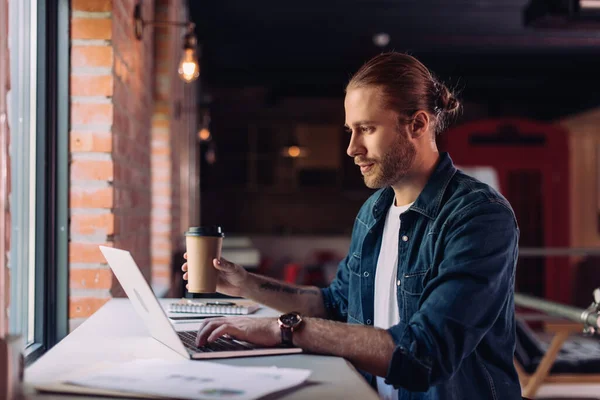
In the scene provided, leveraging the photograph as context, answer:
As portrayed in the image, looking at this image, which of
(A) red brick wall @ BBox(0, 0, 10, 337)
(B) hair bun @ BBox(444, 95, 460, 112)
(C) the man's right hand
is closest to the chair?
(B) hair bun @ BBox(444, 95, 460, 112)

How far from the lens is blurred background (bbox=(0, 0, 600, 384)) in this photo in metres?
1.97

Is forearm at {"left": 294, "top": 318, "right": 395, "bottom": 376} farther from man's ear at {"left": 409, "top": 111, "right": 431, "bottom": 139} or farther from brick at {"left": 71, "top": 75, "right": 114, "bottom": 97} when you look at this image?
brick at {"left": 71, "top": 75, "right": 114, "bottom": 97}

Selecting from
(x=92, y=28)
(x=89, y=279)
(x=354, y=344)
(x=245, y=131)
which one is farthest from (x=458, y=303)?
(x=245, y=131)

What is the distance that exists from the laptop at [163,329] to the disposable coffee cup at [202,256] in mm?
143

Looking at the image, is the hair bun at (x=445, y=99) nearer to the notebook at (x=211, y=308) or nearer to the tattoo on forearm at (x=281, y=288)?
the tattoo on forearm at (x=281, y=288)

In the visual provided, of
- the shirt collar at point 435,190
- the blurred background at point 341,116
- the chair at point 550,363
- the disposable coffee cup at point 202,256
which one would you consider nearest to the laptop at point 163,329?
the disposable coffee cup at point 202,256

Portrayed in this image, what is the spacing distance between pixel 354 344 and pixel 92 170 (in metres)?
1.12

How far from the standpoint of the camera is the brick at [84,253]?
6.76 feet

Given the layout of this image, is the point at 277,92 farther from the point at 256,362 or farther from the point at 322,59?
the point at 256,362

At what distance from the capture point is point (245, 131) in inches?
359

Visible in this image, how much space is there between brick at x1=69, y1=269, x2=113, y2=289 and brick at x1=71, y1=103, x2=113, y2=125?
1.46 feet

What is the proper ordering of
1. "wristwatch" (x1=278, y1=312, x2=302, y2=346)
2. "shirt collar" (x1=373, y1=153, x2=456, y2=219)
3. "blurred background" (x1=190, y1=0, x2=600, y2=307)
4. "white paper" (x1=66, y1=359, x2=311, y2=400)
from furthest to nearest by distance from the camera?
"blurred background" (x1=190, y1=0, x2=600, y2=307)
"shirt collar" (x1=373, y1=153, x2=456, y2=219)
"wristwatch" (x1=278, y1=312, x2=302, y2=346)
"white paper" (x1=66, y1=359, x2=311, y2=400)

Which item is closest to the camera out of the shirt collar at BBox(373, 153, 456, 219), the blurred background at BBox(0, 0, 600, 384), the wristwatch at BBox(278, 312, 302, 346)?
the wristwatch at BBox(278, 312, 302, 346)

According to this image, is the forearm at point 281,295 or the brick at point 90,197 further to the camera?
the brick at point 90,197
